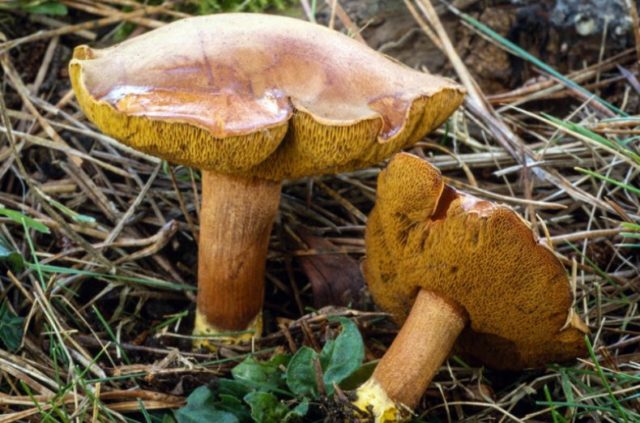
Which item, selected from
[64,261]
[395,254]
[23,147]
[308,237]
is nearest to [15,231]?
[64,261]

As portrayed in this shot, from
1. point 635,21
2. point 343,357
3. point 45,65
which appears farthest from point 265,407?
point 635,21

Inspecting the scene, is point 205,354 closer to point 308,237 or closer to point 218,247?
point 218,247

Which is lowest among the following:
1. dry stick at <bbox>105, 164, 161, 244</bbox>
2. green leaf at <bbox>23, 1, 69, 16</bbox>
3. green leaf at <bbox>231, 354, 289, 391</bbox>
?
green leaf at <bbox>231, 354, 289, 391</bbox>

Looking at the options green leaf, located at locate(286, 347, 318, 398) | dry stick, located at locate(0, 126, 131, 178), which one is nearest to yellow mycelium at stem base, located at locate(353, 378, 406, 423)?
green leaf, located at locate(286, 347, 318, 398)

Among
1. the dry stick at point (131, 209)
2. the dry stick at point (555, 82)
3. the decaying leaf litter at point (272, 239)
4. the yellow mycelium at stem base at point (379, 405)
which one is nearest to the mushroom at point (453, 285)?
the yellow mycelium at stem base at point (379, 405)

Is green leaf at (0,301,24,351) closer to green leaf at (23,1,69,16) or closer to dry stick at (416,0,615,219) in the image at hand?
green leaf at (23,1,69,16)

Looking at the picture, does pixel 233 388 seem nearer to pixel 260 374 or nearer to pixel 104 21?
pixel 260 374
